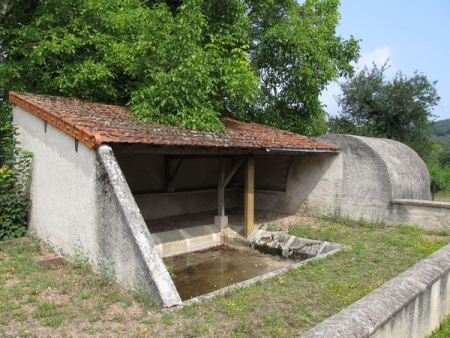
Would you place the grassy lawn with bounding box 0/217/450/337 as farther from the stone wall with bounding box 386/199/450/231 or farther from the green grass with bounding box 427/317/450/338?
the stone wall with bounding box 386/199/450/231

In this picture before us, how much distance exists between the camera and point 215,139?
8.10 meters

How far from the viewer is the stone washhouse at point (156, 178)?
5.47 m

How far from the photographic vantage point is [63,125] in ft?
21.3

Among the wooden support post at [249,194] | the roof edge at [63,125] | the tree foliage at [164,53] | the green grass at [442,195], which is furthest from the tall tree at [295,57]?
the roof edge at [63,125]

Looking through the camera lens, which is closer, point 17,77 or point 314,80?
point 17,77

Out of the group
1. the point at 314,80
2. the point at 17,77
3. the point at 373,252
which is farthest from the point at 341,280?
the point at 17,77

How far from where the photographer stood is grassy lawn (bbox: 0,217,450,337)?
402 cm

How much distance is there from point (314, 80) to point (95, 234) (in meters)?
9.50

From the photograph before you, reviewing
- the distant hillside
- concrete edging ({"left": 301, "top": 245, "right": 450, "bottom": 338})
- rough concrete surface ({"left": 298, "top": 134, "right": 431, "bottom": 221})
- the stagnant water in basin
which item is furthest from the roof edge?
the distant hillside

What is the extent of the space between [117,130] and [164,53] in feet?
11.1

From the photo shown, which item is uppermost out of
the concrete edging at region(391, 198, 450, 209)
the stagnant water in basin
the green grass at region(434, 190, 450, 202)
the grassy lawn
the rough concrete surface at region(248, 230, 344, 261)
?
the concrete edging at region(391, 198, 450, 209)

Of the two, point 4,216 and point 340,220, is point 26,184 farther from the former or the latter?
point 340,220

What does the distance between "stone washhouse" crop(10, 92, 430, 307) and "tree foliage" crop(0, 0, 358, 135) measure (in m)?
1.02

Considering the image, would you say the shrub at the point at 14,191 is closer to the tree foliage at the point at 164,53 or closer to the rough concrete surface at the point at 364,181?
the tree foliage at the point at 164,53
